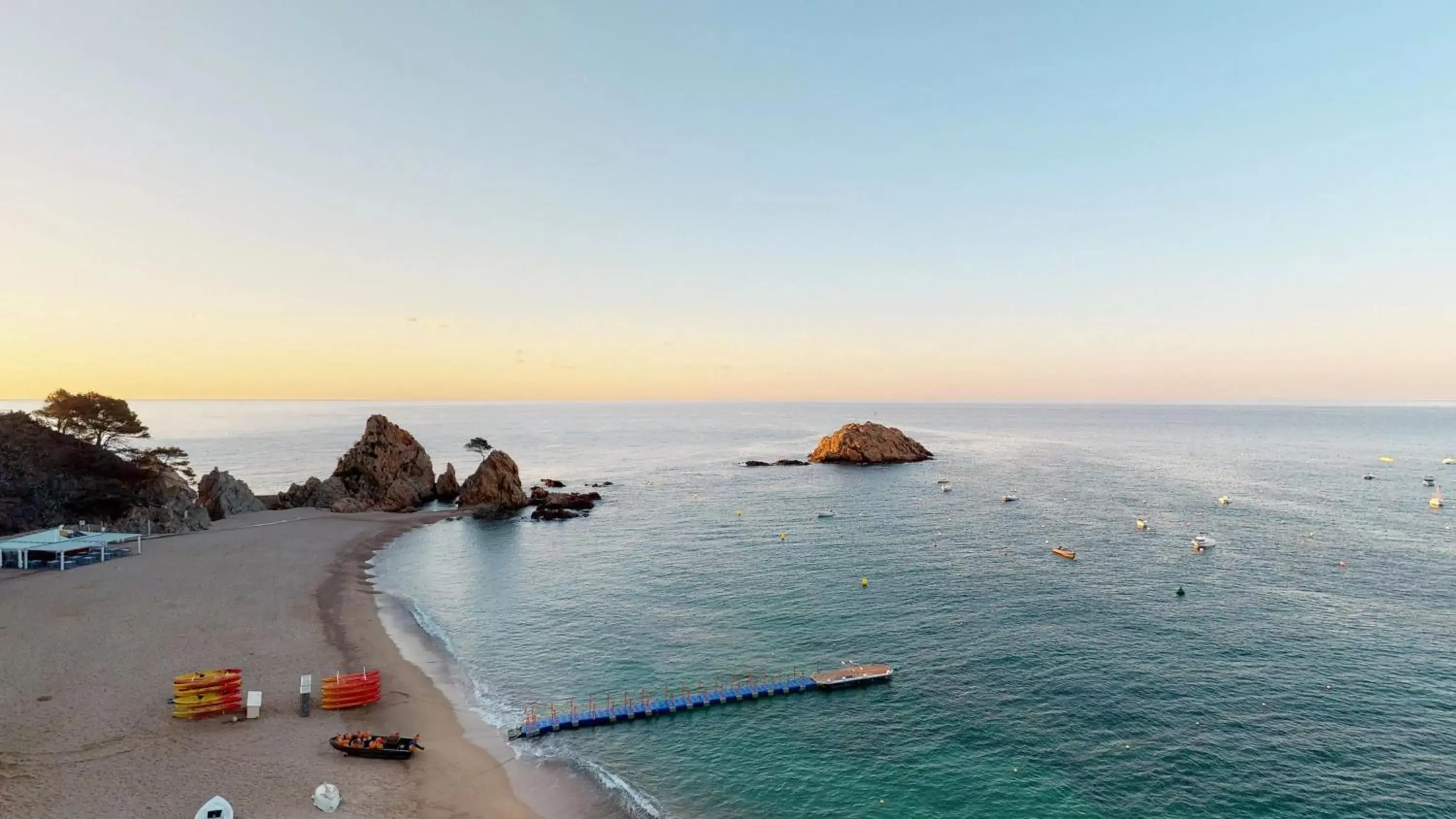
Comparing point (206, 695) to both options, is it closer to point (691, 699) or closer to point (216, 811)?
point (216, 811)

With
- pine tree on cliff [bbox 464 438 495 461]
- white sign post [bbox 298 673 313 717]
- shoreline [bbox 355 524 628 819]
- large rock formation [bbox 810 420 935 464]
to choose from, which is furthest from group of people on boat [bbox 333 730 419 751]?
large rock formation [bbox 810 420 935 464]

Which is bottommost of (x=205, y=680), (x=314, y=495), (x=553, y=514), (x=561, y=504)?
(x=553, y=514)

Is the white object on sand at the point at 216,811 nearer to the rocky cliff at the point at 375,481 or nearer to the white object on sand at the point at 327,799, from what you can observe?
the white object on sand at the point at 327,799

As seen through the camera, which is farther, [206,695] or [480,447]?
[480,447]

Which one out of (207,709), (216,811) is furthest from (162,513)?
(216,811)

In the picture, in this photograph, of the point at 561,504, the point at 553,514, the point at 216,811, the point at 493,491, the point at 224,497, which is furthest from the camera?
the point at 561,504
